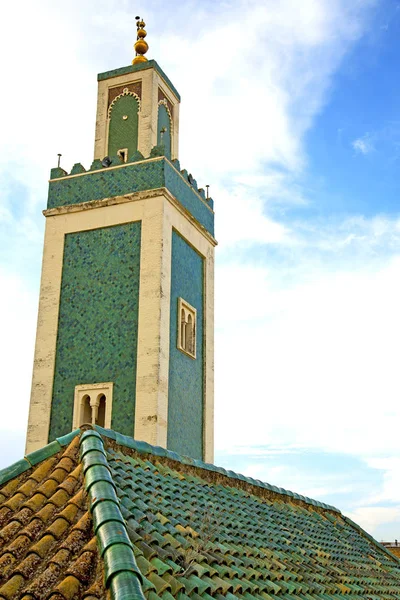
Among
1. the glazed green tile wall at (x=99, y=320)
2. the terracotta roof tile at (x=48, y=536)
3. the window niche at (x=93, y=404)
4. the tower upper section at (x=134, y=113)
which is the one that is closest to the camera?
the terracotta roof tile at (x=48, y=536)

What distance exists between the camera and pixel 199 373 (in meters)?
14.9

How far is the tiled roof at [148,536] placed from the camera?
3389 mm

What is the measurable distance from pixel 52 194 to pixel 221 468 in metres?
9.63

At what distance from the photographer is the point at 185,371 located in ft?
46.7

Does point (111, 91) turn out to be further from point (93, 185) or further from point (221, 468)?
point (221, 468)

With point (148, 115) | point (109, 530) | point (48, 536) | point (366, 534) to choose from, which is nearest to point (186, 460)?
point (48, 536)

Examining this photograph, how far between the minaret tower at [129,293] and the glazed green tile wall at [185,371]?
0.02 metres

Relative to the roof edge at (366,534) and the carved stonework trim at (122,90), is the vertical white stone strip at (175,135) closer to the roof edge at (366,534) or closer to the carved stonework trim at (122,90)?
the carved stonework trim at (122,90)

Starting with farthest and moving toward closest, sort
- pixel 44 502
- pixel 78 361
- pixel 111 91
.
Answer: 1. pixel 111 91
2. pixel 78 361
3. pixel 44 502

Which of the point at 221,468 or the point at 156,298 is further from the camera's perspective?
the point at 156,298

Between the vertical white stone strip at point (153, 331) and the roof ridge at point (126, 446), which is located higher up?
the vertical white stone strip at point (153, 331)

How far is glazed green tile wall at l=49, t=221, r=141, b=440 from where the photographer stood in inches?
522

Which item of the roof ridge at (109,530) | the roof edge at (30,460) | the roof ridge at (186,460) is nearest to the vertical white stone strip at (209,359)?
→ the roof ridge at (186,460)

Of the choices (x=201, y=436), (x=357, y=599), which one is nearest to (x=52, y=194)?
(x=201, y=436)
